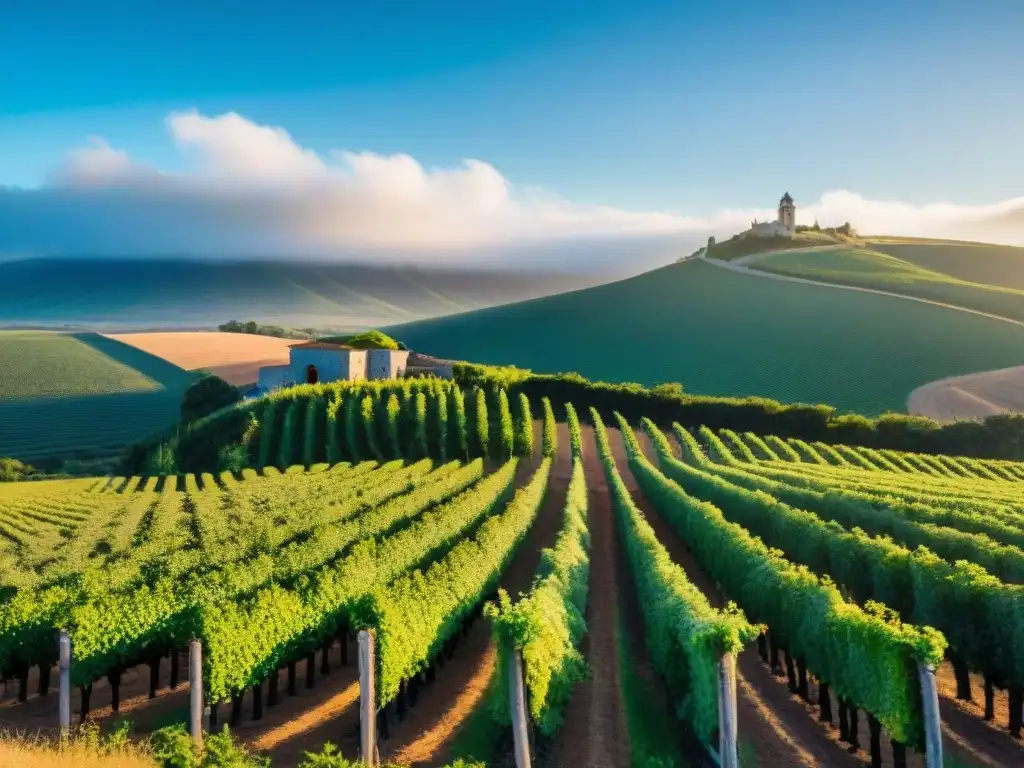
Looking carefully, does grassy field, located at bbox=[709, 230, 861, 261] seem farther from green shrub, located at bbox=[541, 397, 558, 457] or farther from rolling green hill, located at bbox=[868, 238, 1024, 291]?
green shrub, located at bbox=[541, 397, 558, 457]

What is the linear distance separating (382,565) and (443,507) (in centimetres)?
695

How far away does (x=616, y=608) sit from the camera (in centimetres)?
1786

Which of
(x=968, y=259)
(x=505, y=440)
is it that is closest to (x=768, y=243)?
(x=968, y=259)

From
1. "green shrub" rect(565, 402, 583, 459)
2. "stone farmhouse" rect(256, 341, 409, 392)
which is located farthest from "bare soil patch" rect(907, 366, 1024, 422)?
"stone farmhouse" rect(256, 341, 409, 392)

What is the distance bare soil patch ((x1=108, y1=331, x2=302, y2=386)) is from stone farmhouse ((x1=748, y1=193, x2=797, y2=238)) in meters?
90.3

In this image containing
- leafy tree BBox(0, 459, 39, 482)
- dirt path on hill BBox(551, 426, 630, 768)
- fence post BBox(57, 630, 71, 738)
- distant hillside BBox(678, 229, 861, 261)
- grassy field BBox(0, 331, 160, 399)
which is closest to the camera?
fence post BBox(57, 630, 71, 738)

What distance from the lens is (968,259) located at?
13662 cm

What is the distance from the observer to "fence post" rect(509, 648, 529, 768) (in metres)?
9.21

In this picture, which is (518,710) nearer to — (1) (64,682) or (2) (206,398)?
(1) (64,682)

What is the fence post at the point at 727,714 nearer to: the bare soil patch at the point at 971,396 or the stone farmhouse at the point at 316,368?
the stone farmhouse at the point at 316,368

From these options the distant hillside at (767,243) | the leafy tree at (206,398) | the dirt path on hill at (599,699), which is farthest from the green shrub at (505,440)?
the distant hillside at (767,243)

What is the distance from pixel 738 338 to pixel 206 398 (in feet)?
212

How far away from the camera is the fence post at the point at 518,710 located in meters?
9.21

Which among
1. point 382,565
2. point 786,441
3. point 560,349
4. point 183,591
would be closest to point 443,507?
point 382,565
